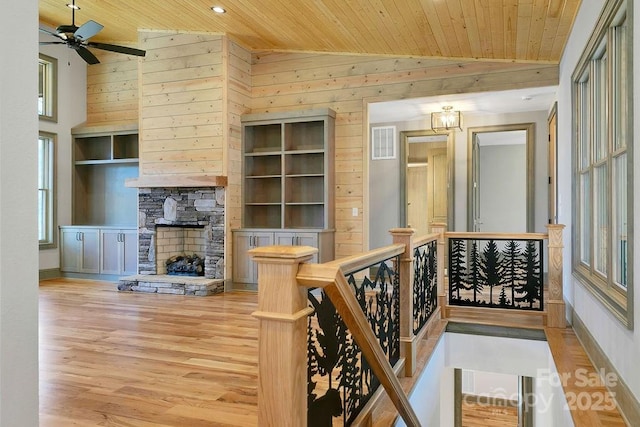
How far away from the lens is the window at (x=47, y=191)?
761 centimetres

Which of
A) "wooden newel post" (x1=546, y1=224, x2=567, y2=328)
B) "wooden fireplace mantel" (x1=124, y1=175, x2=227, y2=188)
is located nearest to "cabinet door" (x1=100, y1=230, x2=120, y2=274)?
"wooden fireplace mantel" (x1=124, y1=175, x2=227, y2=188)

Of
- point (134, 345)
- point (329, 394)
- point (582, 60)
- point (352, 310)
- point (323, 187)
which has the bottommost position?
point (134, 345)

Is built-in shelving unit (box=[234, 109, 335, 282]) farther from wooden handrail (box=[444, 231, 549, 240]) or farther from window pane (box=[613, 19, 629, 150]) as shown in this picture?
window pane (box=[613, 19, 629, 150])

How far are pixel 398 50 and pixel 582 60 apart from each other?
2.51 metres

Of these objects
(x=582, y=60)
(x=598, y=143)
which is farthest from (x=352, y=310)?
(x=582, y=60)

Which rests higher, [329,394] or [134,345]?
[329,394]

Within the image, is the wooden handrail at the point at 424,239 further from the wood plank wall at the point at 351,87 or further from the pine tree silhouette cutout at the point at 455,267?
the wood plank wall at the point at 351,87

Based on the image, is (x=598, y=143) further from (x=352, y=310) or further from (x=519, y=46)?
(x=352, y=310)

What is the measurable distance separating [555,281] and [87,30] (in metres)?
5.25

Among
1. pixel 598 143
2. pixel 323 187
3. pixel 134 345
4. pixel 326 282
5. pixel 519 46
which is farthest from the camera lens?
pixel 323 187

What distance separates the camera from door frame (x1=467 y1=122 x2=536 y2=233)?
6672 mm

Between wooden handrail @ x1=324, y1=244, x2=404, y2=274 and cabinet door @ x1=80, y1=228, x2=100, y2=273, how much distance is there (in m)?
6.11

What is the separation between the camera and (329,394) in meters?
1.94

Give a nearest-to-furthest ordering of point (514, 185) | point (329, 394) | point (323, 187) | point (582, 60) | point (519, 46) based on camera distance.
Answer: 1. point (329, 394)
2. point (582, 60)
3. point (519, 46)
4. point (323, 187)
5. point (514, 185)
